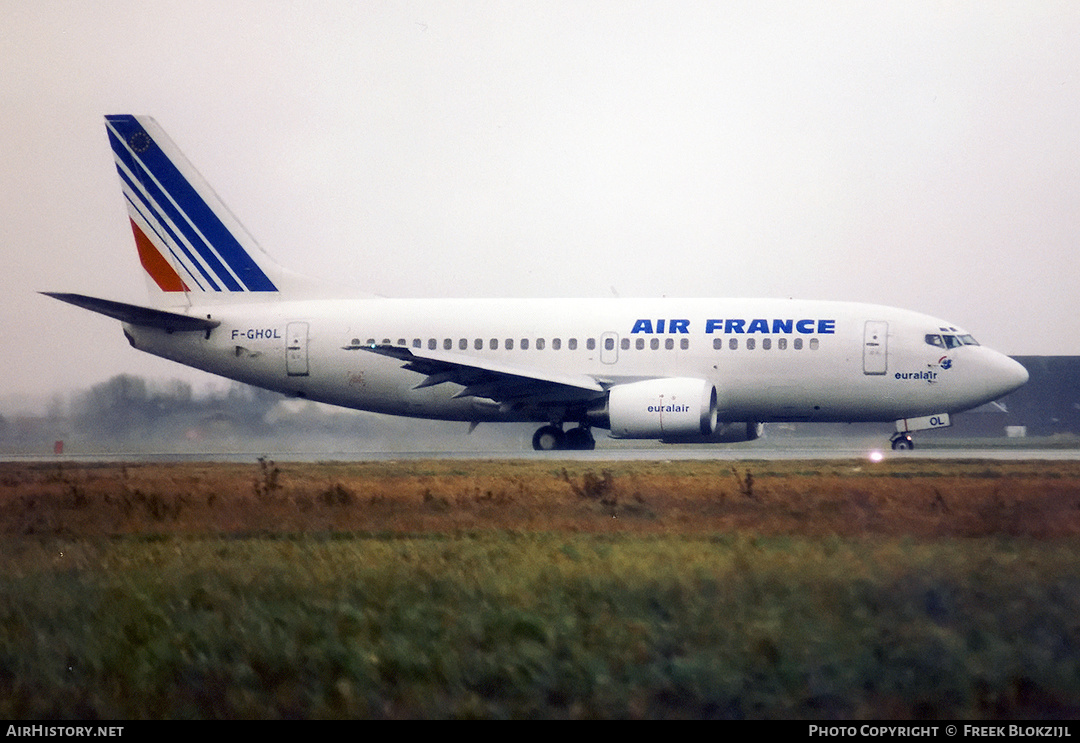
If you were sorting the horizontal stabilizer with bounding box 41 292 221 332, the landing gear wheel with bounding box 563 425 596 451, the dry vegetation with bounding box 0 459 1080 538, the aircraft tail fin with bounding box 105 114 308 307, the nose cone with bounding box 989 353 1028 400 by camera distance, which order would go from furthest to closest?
1. the aircraft tail fin with bounding box 105 114 308 307
2. the landing gear wheel with bounding box 563 425 596 451
3. the nose cone with bounding box 989 353 1028 400
4. the horizontal stabilizer with bounding box 41 292 221 332
5. the dry vegetation with bounding box 0 459 1080 538

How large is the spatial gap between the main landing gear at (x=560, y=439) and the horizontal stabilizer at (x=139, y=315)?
8.18 m

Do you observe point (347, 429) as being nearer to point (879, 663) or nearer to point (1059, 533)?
point (1059, 533)

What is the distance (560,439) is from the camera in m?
26.0

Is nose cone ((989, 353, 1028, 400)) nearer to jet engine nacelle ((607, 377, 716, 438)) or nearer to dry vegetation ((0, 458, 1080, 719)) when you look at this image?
jet engine nacelle ((607, 377, 716, 438))

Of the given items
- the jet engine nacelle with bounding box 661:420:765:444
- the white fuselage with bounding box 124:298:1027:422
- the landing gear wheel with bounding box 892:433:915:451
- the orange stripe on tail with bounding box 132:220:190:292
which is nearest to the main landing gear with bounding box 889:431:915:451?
the landing gear wheel with bounding box 892:433:915:451

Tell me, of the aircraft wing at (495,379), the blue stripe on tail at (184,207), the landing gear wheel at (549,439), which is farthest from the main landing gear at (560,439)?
the blue stripe on tail at (184,207)

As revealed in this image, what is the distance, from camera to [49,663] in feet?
20.4

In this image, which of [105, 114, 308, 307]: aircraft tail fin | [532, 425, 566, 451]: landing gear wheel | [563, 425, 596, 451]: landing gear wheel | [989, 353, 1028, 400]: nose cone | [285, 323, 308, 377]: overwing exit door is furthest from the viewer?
[105, 114, 308, 307]: aircraft tail fin

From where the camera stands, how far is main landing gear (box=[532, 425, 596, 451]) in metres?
26.0

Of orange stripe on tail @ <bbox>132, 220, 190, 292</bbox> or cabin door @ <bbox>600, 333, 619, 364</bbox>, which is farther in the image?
orange stripe on tail @ <bbox>132, 220, 190, 292</bbox>

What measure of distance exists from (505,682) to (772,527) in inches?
221

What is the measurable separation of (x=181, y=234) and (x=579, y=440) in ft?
36.1

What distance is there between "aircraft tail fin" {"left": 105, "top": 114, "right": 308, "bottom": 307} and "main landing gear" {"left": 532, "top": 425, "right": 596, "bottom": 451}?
290 inches

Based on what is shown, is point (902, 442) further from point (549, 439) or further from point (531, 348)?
point (531, 348)
